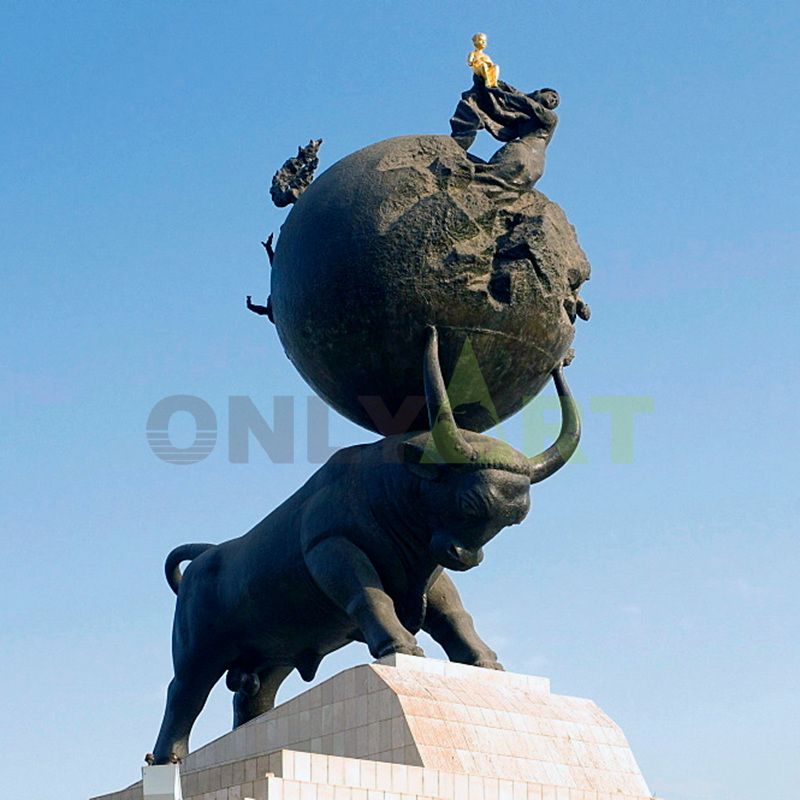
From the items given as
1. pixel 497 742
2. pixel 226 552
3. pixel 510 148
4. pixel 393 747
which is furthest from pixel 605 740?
pixel 510 148

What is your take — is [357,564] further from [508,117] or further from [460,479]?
[508,117]

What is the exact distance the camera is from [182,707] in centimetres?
2075

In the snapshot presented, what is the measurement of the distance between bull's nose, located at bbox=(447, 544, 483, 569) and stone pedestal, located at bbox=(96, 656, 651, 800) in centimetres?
107

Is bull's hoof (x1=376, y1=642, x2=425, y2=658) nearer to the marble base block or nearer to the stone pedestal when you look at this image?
the stone pedestal

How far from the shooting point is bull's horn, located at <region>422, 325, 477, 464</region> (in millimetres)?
18266

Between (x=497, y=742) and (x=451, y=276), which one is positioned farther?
(x=451, y=276)

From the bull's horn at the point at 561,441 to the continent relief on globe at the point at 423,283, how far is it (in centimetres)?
26

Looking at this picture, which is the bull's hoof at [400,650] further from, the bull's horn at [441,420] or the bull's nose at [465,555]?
the bull's horn at [441,420]

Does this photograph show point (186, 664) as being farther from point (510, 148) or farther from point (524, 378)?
point (510, 148)

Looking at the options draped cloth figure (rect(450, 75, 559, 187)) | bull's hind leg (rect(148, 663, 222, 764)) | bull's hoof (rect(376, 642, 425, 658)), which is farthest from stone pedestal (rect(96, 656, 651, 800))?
draped cloth figure (rect(450, 75, 559, 187))

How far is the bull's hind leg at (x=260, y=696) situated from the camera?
21312 mm

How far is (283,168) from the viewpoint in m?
21.6

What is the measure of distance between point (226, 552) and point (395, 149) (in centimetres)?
498

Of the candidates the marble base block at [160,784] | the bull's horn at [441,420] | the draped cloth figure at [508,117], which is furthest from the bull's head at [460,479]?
the marble base block at [160,784]
